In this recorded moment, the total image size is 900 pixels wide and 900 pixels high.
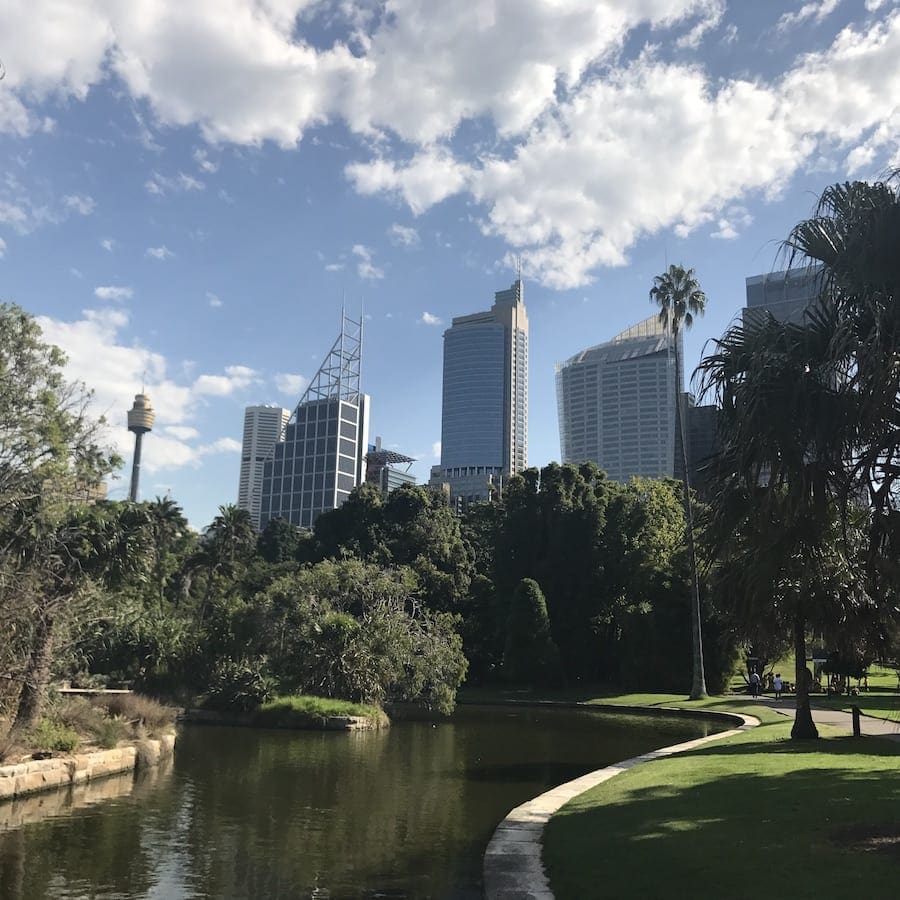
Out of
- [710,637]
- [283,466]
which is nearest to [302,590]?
[710,637]

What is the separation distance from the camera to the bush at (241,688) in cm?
3216

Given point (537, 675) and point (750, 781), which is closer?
point (750, 781)

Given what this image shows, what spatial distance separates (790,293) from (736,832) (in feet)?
25.8

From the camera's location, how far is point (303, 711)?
30.8 meters

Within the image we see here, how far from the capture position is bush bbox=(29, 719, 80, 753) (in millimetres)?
18281

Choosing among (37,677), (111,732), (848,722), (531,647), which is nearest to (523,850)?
(37,677)

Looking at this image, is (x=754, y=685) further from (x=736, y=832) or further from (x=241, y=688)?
(x=736, y=832)

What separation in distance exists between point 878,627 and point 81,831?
1770 cm

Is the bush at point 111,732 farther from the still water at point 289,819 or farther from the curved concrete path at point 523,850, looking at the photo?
the curved concrete path at point 523,850

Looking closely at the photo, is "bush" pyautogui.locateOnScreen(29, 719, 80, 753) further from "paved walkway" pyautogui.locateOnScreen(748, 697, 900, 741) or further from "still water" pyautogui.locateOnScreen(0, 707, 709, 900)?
"paved walkway" pyautogui.locateOnScreen(748, 697, 900, 741)

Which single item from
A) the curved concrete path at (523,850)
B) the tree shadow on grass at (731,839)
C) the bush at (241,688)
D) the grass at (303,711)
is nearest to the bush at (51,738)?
the curved concrete path at (523,850)

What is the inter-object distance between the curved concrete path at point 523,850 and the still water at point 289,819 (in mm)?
473

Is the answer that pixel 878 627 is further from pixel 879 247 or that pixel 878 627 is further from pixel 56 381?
pixel 56 381

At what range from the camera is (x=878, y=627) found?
776 inches
